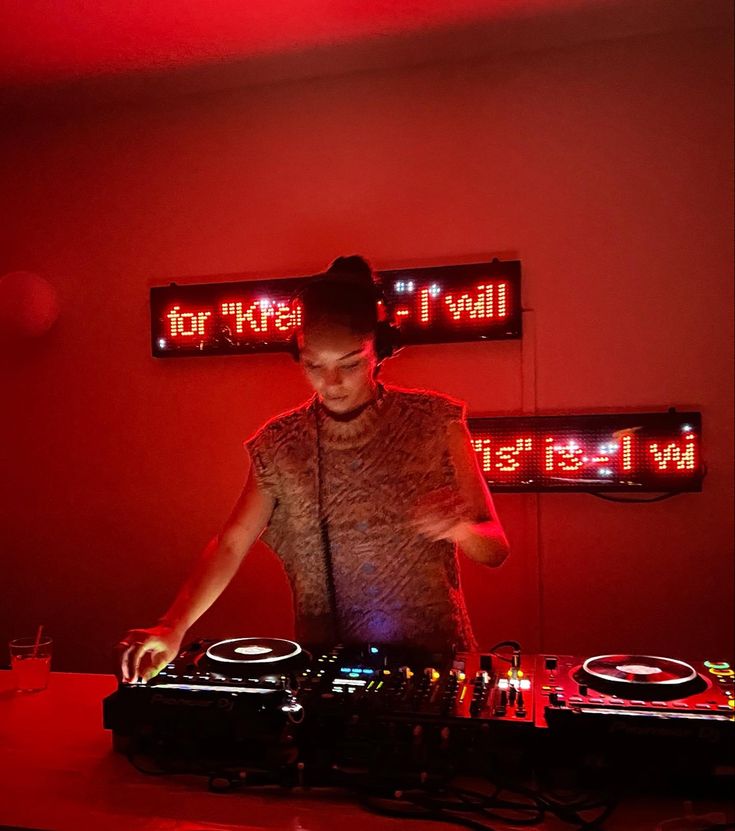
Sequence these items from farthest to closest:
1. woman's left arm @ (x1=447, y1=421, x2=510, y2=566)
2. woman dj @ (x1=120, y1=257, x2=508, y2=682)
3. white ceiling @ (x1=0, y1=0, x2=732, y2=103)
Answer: white ceiling @ (x1=0, y1=0, x2=732, y2=103), woman dj @ (x1=120, y1=257, x2=508, y2=682), woman's left arm @ (x1=447, y1=421, x2=510, y2=566)

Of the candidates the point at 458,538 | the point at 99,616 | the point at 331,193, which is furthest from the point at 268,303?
the point at 99,616


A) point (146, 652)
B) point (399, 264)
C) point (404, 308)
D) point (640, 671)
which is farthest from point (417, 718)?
point (399, 264)

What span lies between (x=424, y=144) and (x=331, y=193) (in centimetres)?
38

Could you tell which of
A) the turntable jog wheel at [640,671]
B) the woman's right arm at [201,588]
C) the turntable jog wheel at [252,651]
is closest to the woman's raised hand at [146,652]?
the woman's right arm at [201,588]

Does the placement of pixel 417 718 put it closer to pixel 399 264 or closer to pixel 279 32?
pixel 399 264

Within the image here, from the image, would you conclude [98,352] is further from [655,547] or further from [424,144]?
[655,547]

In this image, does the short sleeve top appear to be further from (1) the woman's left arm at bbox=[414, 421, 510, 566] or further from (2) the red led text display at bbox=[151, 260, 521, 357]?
(2) the red led text display at bbox=[151, 260, 521, 357]

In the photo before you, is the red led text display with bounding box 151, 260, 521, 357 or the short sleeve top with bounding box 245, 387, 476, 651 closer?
the short sleeve top with bounding box 245, 387, 476, 651

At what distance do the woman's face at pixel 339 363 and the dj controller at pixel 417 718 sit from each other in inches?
28.7

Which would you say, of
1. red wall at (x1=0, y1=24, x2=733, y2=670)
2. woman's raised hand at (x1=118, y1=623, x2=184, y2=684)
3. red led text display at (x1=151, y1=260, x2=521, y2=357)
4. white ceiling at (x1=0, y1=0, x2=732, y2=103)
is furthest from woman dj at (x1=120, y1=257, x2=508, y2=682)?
white ceiling at (x1=0, y1=0, x2=732, y2=103)

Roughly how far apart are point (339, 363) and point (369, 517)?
429mm

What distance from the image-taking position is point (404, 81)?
269 centimetres

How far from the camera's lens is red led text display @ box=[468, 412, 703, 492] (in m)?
2.35

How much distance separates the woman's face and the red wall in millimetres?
678
